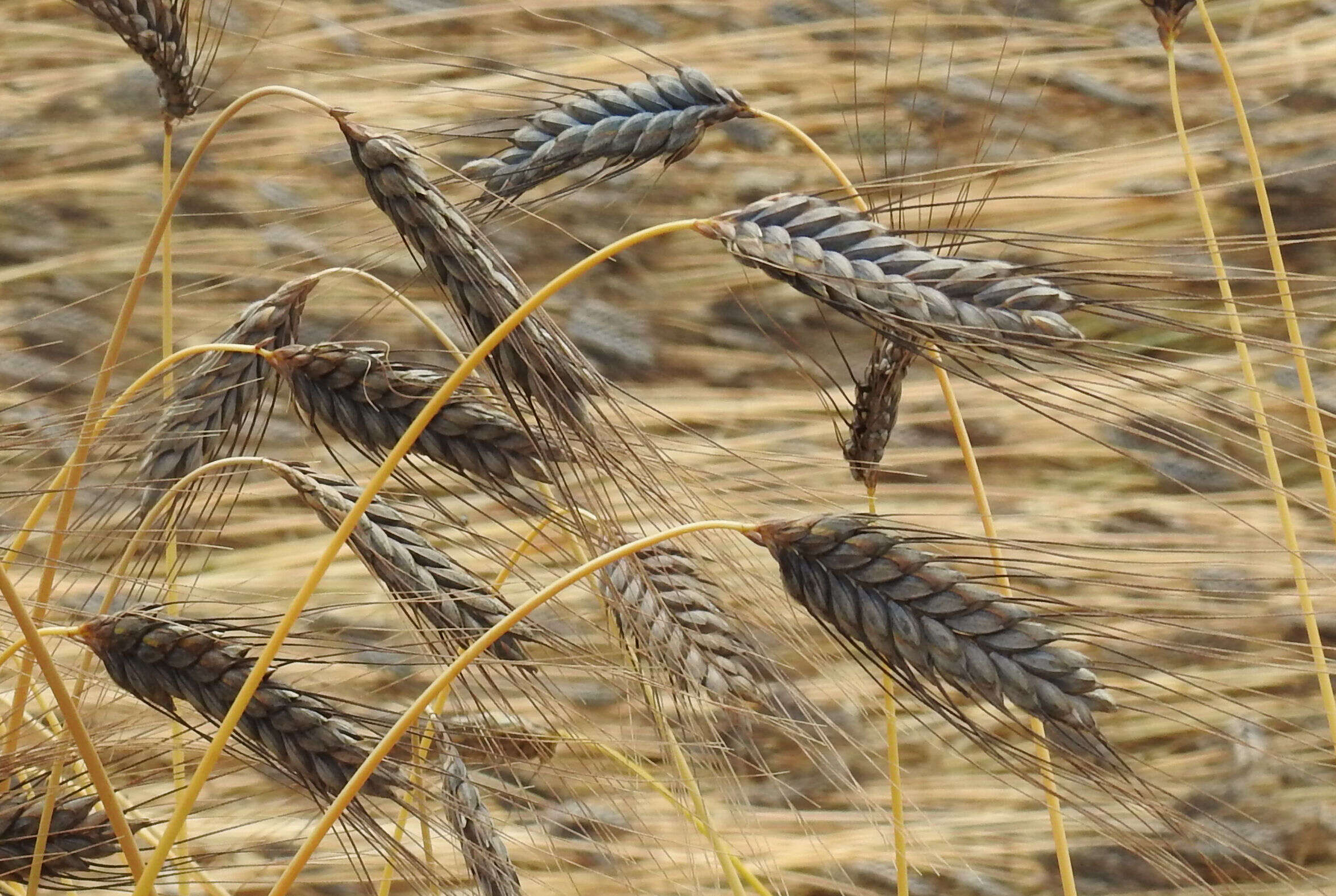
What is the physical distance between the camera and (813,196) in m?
0.39

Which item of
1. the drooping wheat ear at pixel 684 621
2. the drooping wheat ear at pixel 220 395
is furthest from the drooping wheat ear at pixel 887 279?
the drooping wheat ear at pixel 220 395

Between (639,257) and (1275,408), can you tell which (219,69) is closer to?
(639,257)

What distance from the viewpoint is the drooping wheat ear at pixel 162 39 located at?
2.04 ft

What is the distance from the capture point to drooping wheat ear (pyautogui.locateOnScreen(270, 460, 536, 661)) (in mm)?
474

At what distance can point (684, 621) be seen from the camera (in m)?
0.53

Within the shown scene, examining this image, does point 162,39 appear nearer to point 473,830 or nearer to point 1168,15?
point 473,830

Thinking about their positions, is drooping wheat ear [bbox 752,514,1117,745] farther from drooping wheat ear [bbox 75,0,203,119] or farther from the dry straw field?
drooping wheat ear [bbox 75,0,203,119]

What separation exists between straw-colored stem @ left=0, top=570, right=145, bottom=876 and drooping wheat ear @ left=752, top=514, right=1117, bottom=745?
0.78 ft

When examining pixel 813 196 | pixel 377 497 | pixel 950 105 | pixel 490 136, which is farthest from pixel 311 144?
pixel 813 196

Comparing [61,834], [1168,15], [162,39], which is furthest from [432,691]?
[1168,15]

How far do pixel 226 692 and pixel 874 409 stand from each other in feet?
1.13

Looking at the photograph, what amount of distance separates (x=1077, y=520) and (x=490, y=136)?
114 centimetres

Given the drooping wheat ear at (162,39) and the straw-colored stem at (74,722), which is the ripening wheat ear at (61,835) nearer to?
the straw-colored stem at (74,722)

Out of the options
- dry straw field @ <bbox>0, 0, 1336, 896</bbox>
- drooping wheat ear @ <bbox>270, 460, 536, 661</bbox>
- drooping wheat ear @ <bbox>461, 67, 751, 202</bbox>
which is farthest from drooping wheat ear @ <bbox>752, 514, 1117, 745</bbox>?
drooping wheat ear @ <bbox>461, 67, 751, 202</bbox>
